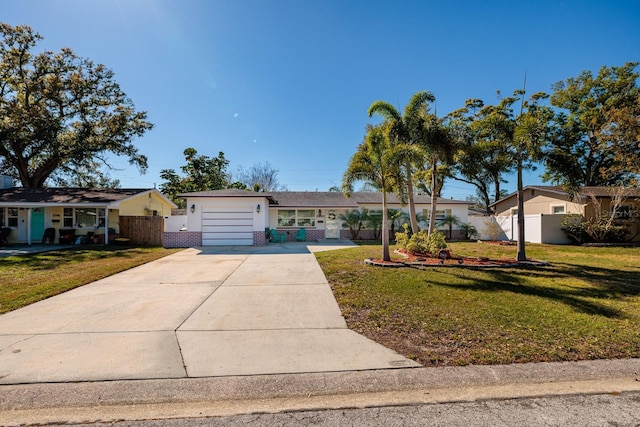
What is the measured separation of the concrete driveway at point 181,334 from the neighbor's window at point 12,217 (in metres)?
16.3

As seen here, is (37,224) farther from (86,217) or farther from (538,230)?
(538,230)

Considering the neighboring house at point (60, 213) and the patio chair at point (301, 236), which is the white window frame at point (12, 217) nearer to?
the neighboring house at point (60, 213)

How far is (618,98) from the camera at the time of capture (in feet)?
73.4

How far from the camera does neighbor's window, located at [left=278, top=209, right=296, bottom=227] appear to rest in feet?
67.7

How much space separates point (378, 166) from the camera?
9.97 meters

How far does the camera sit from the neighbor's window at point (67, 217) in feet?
59.1

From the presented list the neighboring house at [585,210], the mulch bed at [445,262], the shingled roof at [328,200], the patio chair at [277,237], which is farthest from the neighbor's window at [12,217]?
the neighboring house at [585,210]

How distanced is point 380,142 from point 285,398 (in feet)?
26.6

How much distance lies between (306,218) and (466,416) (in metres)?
18.3

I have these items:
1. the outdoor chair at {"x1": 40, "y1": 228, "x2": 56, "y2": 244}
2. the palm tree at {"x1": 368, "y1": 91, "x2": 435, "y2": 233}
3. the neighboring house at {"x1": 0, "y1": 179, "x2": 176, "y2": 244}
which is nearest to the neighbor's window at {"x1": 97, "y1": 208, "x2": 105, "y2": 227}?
the neighboring house at {"x1": 0, "y1": 179, "x2": 176, "y2": 244}

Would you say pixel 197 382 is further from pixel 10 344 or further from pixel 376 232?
pixel 376 232

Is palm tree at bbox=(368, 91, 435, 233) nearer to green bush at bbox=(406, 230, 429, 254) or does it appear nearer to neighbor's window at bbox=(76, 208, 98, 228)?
green bush at bbox=(406, 230, 429, 254)

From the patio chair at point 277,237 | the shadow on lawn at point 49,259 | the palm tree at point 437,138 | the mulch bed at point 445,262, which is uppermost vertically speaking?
the palm tree at point 437,138

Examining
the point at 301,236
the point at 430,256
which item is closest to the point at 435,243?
the point at 430,256
